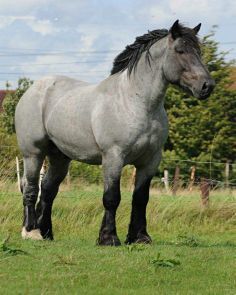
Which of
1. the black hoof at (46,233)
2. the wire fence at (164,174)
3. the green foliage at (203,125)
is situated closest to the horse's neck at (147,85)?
the black hoof at (46,233)

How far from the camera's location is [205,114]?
37344 millimetres

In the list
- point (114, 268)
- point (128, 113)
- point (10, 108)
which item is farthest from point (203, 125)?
point (114, 268)

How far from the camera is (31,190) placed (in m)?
11.6

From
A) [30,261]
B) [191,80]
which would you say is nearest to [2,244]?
[30,261]

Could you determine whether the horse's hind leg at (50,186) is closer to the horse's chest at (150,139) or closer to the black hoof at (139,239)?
the black hoof at (139,239)

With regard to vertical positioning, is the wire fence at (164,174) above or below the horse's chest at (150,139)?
→ below

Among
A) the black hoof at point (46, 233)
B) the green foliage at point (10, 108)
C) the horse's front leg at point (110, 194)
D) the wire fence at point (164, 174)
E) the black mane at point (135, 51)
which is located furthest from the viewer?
the green foliage at point (10, 108)

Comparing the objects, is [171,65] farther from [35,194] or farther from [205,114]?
[205,114]

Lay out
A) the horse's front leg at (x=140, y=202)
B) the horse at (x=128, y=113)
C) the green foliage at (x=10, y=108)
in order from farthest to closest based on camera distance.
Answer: the green foliage at (x=10, y=108)
the horse's front leg at (x=140, y=202)
the horse at (x=128, y=113)

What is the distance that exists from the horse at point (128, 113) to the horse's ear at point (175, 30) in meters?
0.01

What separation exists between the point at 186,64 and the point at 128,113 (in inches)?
37.3

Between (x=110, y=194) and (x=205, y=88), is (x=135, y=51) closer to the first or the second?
(x=205, y=88)

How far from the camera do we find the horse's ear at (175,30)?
9.52m

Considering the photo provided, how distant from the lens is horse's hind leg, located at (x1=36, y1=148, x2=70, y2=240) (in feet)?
38.3
